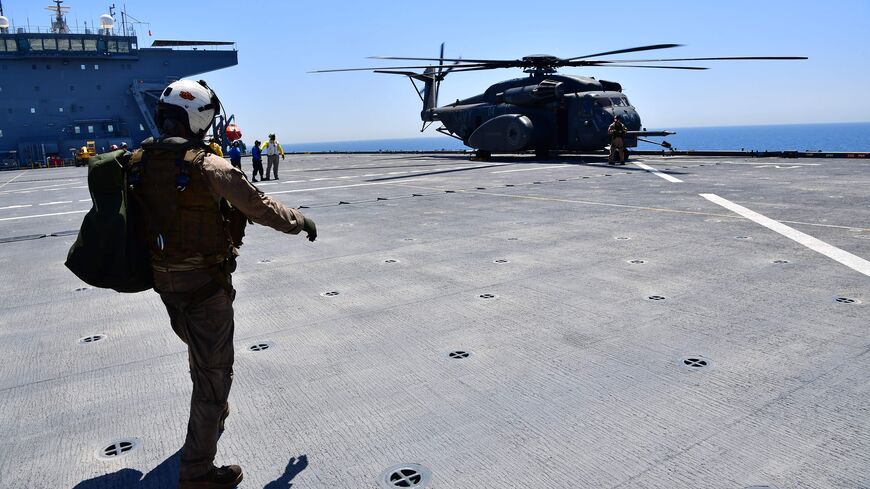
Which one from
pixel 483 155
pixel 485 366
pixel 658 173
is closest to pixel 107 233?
pixel 485 366

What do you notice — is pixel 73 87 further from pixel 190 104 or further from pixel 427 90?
pixel 190 104

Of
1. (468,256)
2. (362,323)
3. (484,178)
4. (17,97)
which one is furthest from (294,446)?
(17,97)

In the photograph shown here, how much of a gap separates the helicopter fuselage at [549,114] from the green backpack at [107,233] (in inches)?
826

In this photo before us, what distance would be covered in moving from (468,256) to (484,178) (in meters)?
11.3

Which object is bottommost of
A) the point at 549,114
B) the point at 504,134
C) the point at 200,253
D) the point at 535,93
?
the point at 200,253

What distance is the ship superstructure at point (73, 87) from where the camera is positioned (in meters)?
38.3

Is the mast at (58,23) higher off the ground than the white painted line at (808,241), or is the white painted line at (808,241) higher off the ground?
the mast at (58,23)

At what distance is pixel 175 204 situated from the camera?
2838mm

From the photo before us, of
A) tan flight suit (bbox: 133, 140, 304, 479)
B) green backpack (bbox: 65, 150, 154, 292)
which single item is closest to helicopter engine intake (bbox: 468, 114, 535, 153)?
tan flight suit (bbox: 133, 140, 304, 479)

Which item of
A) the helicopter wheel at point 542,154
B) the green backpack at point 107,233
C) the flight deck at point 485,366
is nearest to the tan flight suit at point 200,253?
the green backpack at point 107,233

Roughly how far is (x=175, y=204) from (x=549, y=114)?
22.8 m

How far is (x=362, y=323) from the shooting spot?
16.6ft

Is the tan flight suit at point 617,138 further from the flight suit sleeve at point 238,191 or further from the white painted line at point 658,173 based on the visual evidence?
the flight suit sleeve at point 238,191

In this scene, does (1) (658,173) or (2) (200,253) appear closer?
(2) (200,253)
